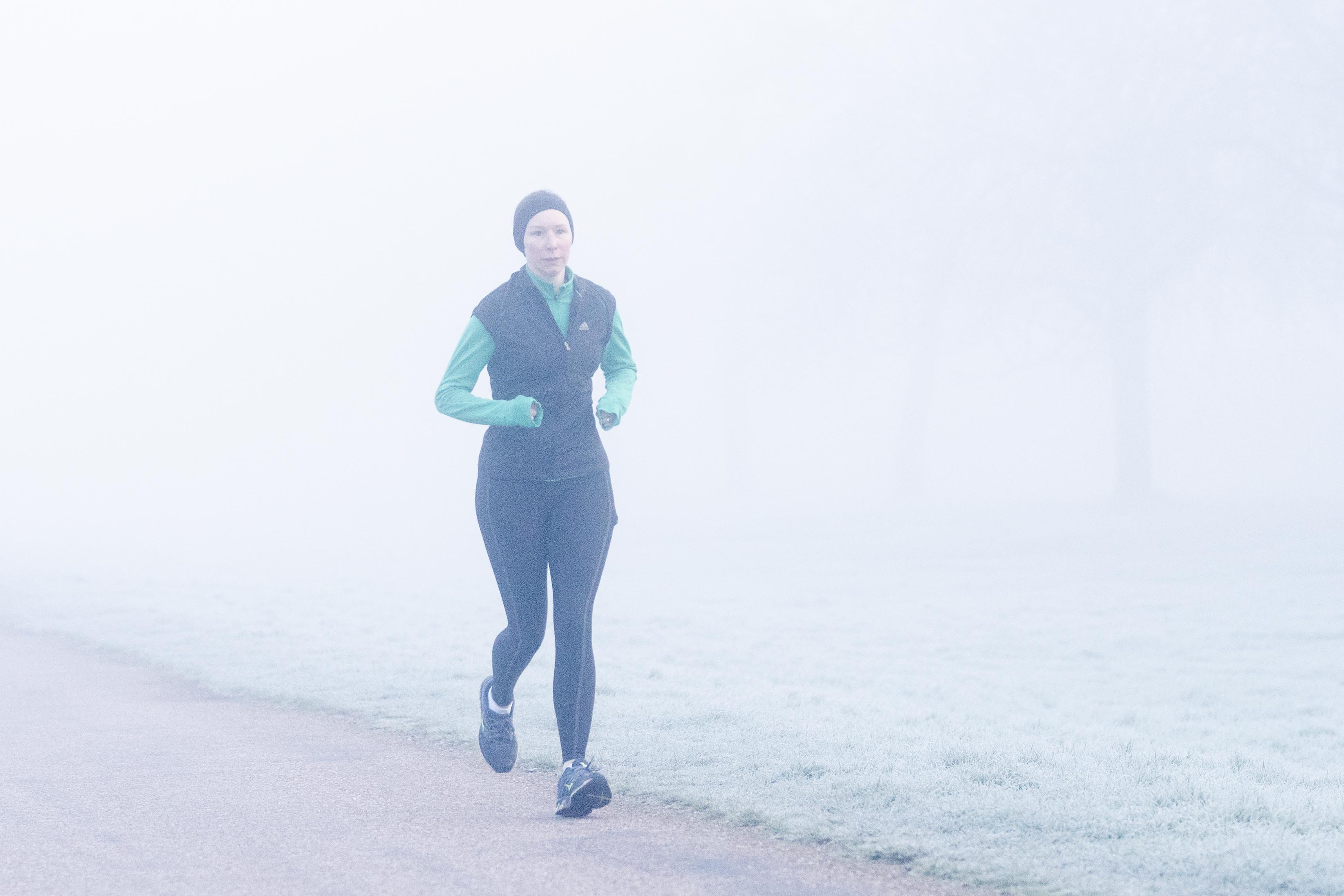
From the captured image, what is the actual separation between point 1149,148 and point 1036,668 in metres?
16.6

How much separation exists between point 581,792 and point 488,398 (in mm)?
1427

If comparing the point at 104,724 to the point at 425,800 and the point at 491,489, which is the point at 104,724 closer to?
the point at 425,800

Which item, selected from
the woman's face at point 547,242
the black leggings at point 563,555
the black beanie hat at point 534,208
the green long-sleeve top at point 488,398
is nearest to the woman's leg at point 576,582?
the black leggings at point 563,555

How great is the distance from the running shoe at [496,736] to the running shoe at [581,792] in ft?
1.98

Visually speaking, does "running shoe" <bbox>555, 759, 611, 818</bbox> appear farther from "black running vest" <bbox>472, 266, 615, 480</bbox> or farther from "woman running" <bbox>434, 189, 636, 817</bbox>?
"black running vest" <bbox>472, 266, 615, 480</bbox>

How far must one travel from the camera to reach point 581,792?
4.96 meters

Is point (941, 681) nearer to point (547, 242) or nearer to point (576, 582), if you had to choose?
point (576, 582)

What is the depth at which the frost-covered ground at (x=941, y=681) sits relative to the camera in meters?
4.68

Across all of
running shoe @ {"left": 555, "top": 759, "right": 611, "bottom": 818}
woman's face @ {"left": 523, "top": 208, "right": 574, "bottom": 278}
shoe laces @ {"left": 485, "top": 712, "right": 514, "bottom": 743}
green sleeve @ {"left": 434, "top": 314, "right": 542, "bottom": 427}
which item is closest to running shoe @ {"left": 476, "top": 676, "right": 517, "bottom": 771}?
shoe laces @ {"left": 485, "top": 712, "right": 514, "bottom": 743}

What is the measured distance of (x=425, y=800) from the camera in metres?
5.34

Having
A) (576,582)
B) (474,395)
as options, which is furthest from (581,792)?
(474,395)

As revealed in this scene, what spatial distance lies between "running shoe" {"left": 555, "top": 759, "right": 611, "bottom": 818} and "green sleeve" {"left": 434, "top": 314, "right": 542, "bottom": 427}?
4.00 ft

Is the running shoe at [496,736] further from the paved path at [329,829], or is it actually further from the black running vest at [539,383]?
the black running vest at [539,383]

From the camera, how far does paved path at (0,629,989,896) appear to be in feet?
13.9
